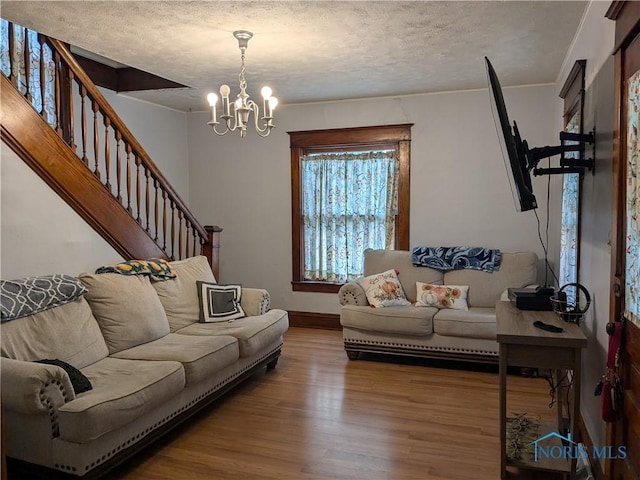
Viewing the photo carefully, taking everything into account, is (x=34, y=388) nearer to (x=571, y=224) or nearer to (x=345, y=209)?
(x=571, y=224)

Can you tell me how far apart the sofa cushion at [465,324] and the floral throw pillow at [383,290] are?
0.47 meters

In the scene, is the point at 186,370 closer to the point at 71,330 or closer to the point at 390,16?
the point at 71,330

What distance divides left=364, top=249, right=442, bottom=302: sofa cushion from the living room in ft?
1.51

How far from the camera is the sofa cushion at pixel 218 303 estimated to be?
410cm

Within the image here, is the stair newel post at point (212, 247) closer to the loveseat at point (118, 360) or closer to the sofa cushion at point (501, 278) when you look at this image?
the loveseat at point (118, 360)

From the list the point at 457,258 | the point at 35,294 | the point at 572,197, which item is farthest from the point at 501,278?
the point at 35,294

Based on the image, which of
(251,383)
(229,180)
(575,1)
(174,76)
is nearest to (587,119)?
(575,1)

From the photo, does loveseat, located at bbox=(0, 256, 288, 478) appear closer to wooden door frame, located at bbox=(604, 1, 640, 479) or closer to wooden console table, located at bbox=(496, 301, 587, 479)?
wooden console table, located at bbox=(496, 301, 587, 479)

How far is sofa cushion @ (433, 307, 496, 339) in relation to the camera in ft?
13.4

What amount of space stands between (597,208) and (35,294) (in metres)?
3.12

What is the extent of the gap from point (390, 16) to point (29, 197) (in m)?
2.54

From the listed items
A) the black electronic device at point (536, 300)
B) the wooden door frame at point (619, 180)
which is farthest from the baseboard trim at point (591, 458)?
the black electronic device at point (536, 300)

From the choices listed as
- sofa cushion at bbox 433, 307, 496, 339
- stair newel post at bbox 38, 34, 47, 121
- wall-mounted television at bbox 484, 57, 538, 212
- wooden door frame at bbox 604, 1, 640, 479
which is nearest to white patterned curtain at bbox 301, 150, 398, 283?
sofa cushion at bbox 433, 307, 496, 339

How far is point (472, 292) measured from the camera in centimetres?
470
